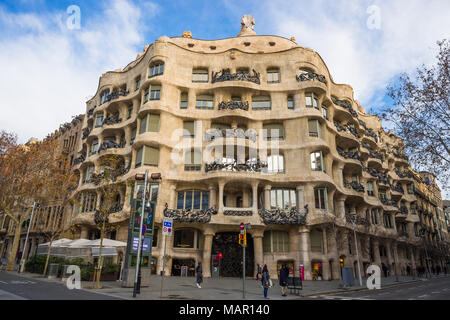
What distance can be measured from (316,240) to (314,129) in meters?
11.7

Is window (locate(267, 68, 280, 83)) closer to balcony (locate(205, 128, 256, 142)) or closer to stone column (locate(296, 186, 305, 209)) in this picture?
balcony (locate(205, 128, 256, 142))

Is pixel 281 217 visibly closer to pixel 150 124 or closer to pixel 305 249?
pixel 305 249

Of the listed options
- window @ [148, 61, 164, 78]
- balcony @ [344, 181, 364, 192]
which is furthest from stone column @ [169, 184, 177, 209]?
balcony @ [344, 181, 364, 192]

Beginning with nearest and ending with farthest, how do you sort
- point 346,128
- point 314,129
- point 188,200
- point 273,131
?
point 188,200 → point 314,129 → point 273,131 → point 346,128

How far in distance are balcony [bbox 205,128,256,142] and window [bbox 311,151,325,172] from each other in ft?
21.6

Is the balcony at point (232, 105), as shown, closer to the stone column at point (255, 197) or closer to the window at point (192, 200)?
the stone column at point (255, 197)

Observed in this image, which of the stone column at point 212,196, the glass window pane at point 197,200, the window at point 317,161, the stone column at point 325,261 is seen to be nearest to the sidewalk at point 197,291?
the stone column at point 325,261

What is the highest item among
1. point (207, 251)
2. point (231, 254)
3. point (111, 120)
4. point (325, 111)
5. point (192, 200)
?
point (325, 111)

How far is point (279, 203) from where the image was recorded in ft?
103

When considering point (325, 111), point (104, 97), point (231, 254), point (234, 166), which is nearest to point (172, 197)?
point (234, 166)

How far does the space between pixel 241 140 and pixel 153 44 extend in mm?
15770

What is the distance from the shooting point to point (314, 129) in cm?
3294

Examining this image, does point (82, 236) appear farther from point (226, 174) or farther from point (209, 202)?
point (226, 174)
